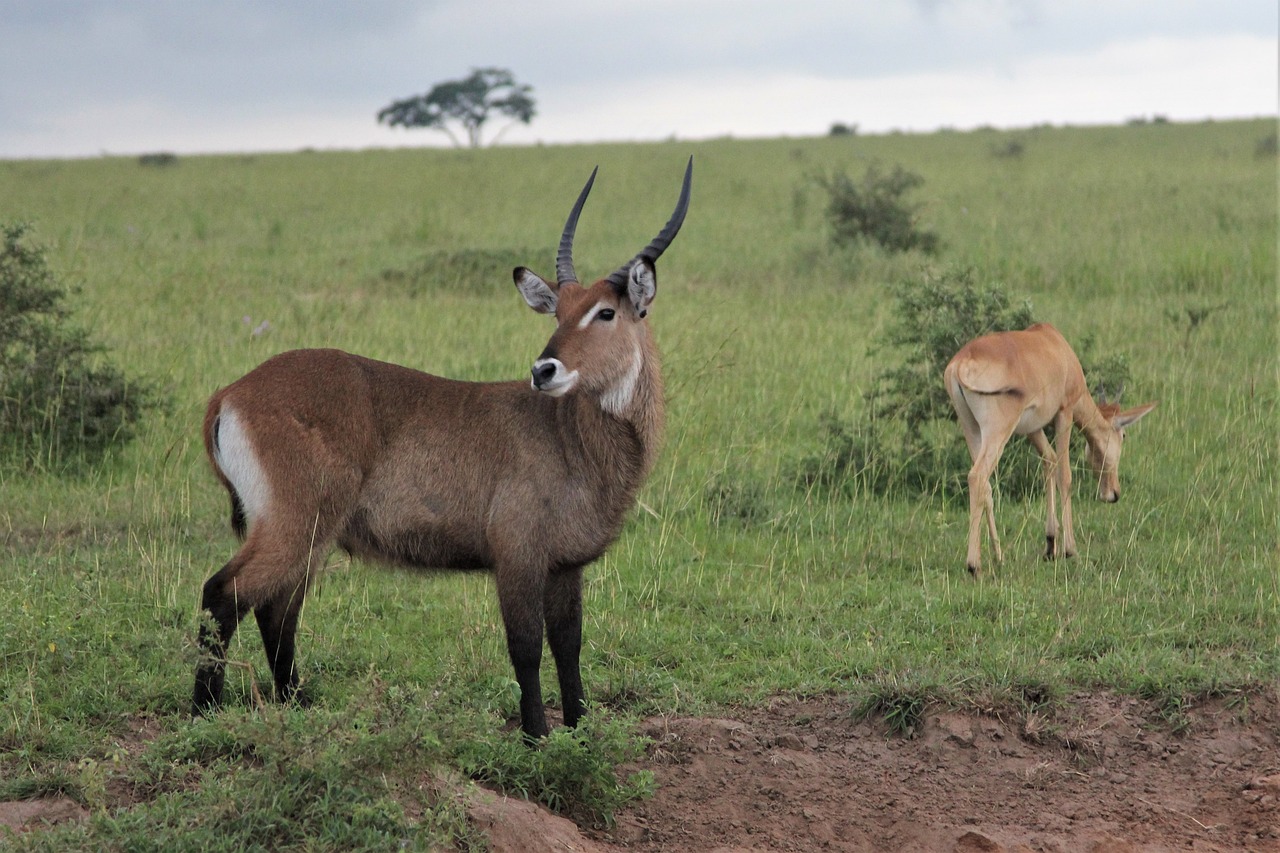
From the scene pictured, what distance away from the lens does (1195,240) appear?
13.0m

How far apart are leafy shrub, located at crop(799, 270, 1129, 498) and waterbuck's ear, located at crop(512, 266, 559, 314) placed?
2499mm

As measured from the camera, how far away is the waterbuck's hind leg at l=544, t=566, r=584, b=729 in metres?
4.15

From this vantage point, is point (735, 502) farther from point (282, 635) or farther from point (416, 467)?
point (282, 635)

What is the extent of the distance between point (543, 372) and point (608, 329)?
1.19ft

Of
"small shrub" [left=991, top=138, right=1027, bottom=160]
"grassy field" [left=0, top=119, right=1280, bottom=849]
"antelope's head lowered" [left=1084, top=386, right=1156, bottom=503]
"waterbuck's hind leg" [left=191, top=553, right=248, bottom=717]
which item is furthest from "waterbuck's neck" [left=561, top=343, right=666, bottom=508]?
"small shrub" [left=991, top=138, right=1027, bottom=160]

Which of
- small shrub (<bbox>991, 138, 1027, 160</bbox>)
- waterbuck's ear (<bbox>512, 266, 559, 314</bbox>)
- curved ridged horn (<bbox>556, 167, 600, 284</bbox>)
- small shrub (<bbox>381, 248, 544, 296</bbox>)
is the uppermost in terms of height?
small shrub (<bbox>991, 138, 1027, 160</bbox>)

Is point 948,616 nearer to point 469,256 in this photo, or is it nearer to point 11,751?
point 11,751

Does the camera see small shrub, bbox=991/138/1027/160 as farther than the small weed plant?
Yes

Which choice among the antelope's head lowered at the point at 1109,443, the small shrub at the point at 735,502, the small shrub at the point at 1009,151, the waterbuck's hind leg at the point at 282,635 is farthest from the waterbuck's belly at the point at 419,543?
the small shrub at the point at 1009,151

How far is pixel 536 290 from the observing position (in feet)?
14.2

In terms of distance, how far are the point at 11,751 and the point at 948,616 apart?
331 centimetres

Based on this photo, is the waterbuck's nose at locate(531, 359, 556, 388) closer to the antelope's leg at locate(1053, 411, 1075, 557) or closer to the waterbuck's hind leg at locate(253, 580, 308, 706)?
the waterbuck's hind leg at locate(253, 580, 308, 706)

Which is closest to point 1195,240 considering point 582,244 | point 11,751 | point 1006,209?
point 1006,209

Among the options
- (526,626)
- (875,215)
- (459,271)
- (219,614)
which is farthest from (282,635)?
(875,215)
